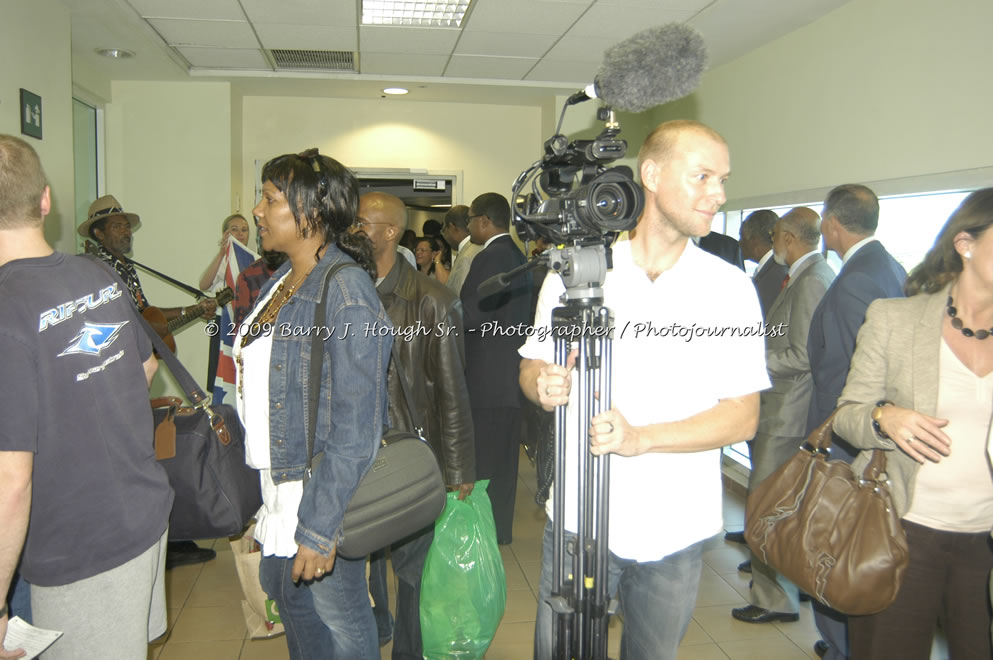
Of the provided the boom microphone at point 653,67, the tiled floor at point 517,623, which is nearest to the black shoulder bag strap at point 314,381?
the boom microphone at point 653,67

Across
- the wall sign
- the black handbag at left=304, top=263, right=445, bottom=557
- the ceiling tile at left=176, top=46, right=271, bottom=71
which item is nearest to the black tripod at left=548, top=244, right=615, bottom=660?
the black handbag at left=304, top=263, right=445, bottom=557

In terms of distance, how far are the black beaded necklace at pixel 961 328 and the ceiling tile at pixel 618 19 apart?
2778mm

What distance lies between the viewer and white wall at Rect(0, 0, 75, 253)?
3422 millimetres

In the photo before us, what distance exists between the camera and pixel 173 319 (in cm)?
429

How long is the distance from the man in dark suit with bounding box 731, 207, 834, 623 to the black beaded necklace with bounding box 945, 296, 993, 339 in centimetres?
125

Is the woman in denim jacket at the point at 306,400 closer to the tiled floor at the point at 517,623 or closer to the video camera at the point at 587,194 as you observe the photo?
the video camera at the point at 587,194

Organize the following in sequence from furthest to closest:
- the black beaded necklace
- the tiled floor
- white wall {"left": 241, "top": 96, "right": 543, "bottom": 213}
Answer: white wall {"left": 241, "top": 96, "right": 543, "bottom": 213} < the tiled floor < the black beaded necklace

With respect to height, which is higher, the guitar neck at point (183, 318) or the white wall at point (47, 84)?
the white wall at point (47, 84)

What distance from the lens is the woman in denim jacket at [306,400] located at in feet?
4.96

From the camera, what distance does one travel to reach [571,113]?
20.7 feet

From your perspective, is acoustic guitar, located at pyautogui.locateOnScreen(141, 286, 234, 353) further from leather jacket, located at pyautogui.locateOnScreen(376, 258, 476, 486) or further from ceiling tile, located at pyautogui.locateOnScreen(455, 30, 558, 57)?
ceiling tile, located at pyautogui.locateOnScreen(455, 30, 558, 57)

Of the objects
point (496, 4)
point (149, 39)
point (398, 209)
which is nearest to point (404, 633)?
point (398, 209)

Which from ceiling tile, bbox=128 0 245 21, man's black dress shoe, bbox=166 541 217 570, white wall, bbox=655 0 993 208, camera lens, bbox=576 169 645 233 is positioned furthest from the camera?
ceiling tile, bbox=128 0 245 21

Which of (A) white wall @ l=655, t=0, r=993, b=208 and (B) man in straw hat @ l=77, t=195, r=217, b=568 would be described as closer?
(A) white wall @ l=655, t=0, r=993, b=208
